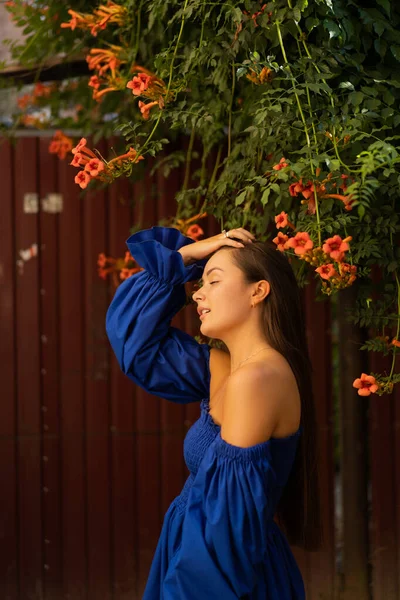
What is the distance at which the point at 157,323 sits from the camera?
2.74 metres

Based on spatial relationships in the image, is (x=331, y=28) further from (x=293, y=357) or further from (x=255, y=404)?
Answer: (x=255, y=404)

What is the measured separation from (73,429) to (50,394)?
8.1 inches

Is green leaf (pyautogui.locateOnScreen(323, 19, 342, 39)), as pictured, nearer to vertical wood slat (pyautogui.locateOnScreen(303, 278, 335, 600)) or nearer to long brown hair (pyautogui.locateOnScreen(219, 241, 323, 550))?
long brown hair (pyautogui.locateOnScreen(219, 241, 323, 550))

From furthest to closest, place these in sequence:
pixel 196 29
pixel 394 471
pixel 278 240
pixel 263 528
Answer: pixel 394 471 → pixel 196 29 → pixel 278 240 → pixel 263 528

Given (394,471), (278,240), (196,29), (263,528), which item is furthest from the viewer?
(394,471)

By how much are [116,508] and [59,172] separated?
1684mm

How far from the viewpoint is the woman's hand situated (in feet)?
8.59

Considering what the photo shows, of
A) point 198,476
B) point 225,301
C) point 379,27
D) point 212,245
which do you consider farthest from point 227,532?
point 379,27

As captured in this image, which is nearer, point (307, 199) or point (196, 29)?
point (307, 199)

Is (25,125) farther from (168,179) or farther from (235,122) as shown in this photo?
(235,122)

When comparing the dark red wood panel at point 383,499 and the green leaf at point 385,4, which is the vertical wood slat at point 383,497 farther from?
the green leaf at point 385,4

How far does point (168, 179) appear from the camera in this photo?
4359mm

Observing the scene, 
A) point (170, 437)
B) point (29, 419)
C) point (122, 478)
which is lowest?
point (122, 478)

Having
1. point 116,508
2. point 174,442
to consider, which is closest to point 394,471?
point 174,442
